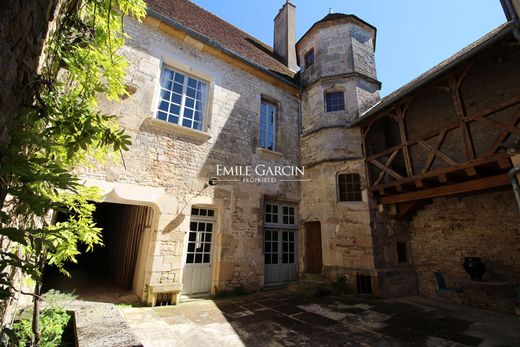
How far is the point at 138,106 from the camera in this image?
542 centimetres

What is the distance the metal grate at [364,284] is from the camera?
5910mm

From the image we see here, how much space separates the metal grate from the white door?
359cm

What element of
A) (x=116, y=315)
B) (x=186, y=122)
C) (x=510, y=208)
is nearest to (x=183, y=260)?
(x=116, y=315)

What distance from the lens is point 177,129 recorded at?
5.79 m

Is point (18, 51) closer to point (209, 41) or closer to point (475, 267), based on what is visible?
point (209, 41)

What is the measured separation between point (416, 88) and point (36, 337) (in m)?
7.27

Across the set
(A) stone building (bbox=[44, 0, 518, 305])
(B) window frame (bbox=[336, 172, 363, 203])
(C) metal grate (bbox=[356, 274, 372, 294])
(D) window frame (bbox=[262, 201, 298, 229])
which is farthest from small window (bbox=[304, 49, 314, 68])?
(C) metal grate (bbox=[356, 274, 372, 294])

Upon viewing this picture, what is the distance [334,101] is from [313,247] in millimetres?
4583

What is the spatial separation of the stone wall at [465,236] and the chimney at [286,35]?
7.86 m

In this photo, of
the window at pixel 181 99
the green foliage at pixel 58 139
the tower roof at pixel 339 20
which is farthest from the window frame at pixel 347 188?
the green foliage at pixel 58 139

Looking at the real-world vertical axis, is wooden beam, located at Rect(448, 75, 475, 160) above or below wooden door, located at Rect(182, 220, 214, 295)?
above

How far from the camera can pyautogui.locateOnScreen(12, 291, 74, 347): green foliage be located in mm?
2473

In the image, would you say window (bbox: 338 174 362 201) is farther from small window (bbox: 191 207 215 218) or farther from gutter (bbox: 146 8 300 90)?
gutter (bbox: 146 8 300 90)

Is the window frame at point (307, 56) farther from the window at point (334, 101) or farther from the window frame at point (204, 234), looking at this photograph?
the window frame at point (204, 234)
